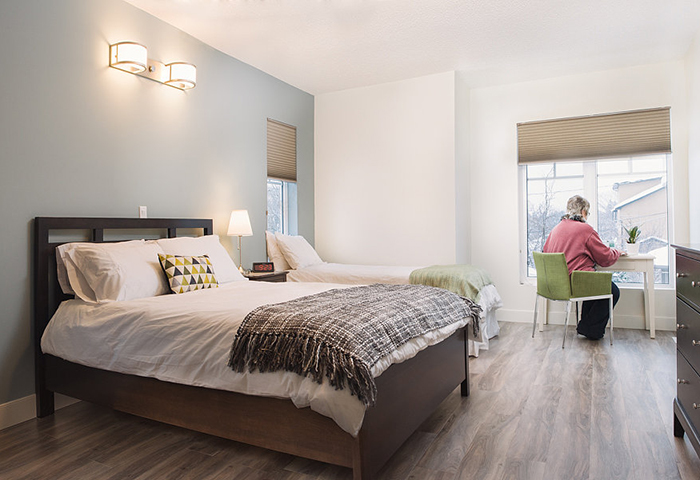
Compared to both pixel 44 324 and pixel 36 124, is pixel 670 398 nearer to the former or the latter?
pixel 44 324

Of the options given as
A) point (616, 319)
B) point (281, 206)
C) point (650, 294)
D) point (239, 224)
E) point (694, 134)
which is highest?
point (694, 134)

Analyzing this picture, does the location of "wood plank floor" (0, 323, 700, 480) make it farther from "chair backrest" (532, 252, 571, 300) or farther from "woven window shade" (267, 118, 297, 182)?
"woven window shade" (267, 118, 297, 182)

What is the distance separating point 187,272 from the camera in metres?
2.99

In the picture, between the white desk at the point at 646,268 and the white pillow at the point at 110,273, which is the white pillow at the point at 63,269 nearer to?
the white pillow at the point at 110,273

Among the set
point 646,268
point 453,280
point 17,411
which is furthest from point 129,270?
point 646,268

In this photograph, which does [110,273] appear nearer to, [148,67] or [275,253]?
[148,67]

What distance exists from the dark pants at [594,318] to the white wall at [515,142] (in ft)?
2.20

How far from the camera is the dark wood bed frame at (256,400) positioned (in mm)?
1848

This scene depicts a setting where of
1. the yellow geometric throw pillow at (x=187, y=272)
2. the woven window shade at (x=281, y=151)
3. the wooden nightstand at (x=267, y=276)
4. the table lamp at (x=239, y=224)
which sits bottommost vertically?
the wooden nightstand at (x=267, y=276)

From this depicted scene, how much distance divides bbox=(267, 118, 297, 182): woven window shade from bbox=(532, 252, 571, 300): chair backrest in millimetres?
2636

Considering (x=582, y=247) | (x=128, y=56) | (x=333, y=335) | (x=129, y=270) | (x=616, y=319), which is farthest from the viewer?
(x=616, y=319)

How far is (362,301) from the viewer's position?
2311 mm

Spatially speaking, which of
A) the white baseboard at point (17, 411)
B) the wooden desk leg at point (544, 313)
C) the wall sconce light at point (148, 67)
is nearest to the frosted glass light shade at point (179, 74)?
the wall sconce light at point (148, 67)

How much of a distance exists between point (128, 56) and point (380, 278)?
8.25 feet
